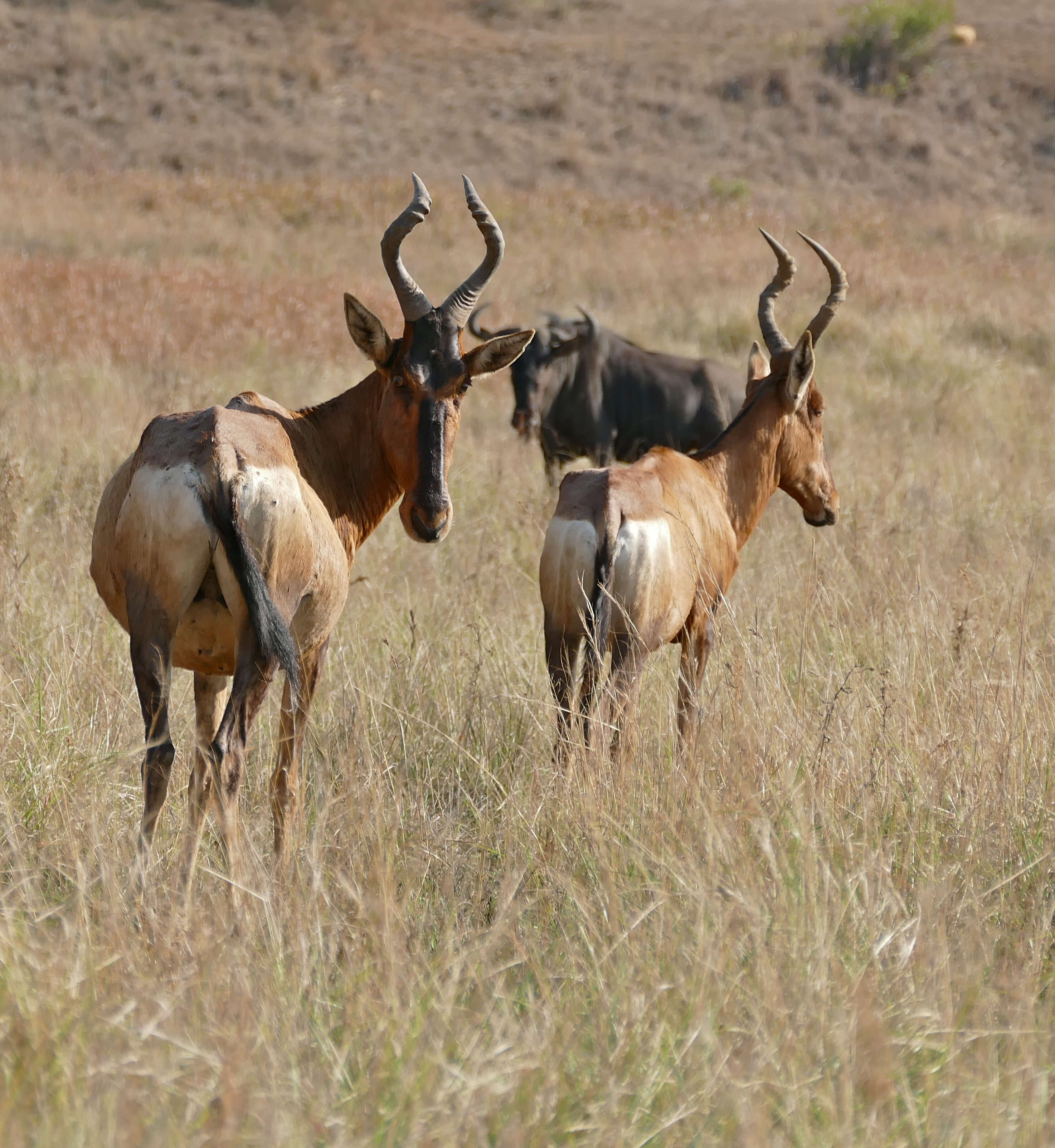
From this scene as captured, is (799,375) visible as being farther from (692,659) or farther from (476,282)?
(476,282)

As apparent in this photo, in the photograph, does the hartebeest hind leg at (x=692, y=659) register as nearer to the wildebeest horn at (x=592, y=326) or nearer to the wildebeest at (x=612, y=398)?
the wildebeest at (x=612, y=398)

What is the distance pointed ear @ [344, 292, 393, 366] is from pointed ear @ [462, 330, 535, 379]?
28cm

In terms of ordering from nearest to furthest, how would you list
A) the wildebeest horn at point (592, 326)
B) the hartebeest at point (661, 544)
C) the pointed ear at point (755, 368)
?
the hartebeest at point (661, 544) → the pointed ear at point (755, 368) → the wildebeest horn at point (592, 326)

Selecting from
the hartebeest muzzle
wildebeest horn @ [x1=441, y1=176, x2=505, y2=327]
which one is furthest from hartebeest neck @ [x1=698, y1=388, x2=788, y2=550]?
the hartebeest muzzle

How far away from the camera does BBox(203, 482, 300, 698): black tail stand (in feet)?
11.2

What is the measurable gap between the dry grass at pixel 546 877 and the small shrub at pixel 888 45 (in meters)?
36.6

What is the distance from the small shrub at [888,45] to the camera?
41.1 meters

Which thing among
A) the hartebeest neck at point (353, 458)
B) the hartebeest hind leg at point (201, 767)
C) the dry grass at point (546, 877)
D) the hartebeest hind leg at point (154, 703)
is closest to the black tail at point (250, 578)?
the hartebeest hind leg at point (154, 703)

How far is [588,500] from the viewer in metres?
4.64

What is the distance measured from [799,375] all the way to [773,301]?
0.49 m

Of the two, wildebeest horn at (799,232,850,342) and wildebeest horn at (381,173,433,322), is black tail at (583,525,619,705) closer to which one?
wildebeest horn at (381,173,433,322)

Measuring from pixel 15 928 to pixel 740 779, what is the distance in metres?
1.96

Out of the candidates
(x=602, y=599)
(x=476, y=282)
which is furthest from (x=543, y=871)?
(x=476, y=282)

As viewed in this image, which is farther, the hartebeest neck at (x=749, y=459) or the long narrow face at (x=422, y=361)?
the hartebeest neck at (x=749, y=459)
